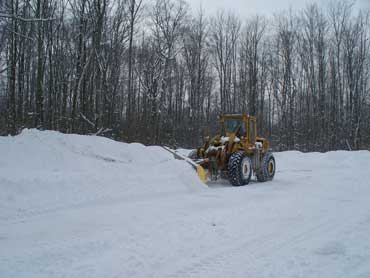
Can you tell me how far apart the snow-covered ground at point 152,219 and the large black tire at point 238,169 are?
2.67 ft

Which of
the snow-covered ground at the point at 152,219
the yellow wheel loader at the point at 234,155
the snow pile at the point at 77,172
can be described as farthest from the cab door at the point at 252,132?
the snow pile at the point at 77,172

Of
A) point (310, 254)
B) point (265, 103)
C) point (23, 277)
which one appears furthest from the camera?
point (265, 103)

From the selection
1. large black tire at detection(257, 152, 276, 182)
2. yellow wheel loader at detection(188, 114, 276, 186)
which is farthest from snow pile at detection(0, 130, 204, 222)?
large black tire at detection(257, 152, 276, 182)

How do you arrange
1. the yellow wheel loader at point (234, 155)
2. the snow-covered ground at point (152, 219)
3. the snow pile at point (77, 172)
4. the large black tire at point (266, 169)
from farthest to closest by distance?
the large black tire at point (266, 169), the yellow wheel loader at point (234, 155), the snow pile at point (77, 172), the snow-covered ground at point (152, 219)

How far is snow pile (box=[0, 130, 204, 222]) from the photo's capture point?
795 cm

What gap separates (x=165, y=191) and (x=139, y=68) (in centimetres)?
2738

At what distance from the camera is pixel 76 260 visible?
467cm

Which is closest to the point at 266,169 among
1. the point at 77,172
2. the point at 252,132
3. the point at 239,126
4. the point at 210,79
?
the point at 252,132

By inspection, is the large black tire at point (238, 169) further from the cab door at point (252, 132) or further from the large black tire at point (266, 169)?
the large black tire at point (266, 169)

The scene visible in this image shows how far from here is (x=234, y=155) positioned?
12672 millimetres

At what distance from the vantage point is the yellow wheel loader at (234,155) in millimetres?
12477

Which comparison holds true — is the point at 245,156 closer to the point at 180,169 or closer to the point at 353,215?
the point at 180,169

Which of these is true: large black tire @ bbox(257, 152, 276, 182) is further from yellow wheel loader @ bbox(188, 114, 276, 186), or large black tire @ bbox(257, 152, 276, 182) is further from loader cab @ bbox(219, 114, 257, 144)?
loader cab @ bbox(219, 114, 257, 144)

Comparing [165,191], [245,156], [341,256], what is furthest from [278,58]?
[341,256]
